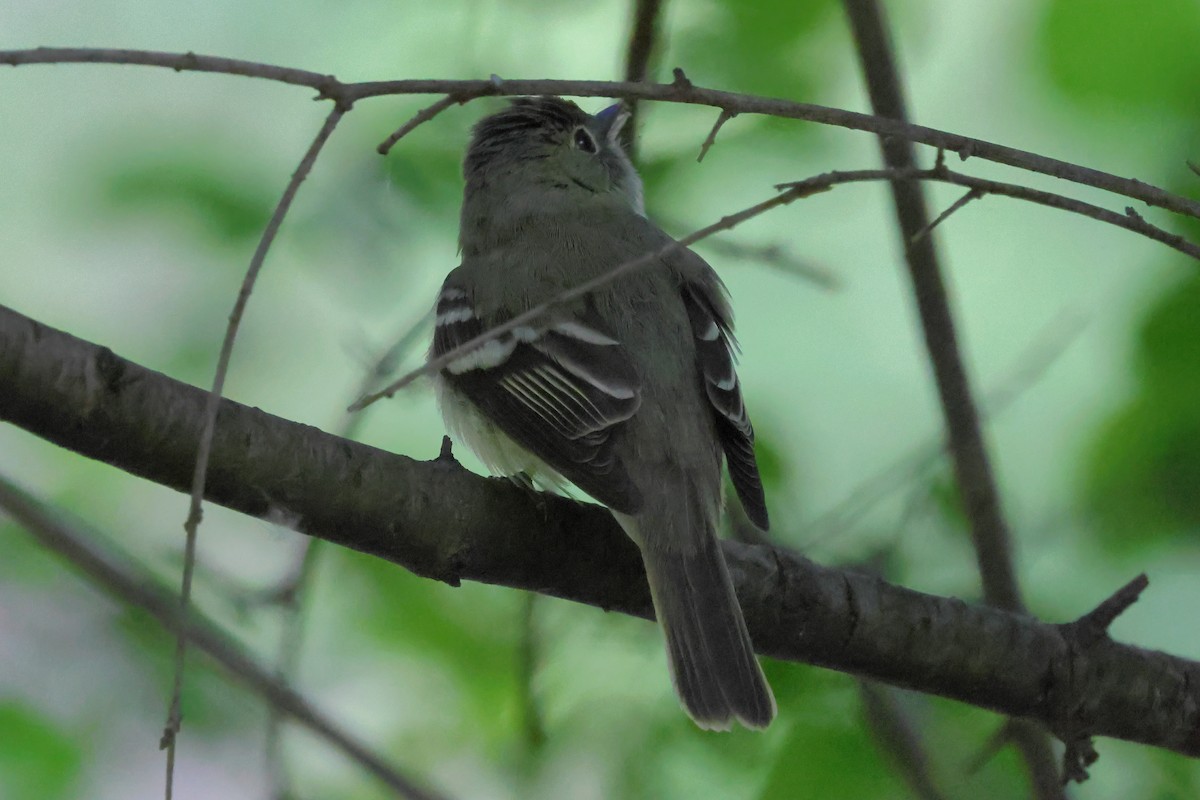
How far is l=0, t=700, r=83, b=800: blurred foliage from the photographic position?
3941 mm

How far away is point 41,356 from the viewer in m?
2.37

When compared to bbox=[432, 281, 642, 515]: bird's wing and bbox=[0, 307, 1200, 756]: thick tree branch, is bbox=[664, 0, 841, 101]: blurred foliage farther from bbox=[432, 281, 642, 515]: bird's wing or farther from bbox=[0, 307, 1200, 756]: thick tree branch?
bbox=[0, 307, 1200, 756]: thick tree branch

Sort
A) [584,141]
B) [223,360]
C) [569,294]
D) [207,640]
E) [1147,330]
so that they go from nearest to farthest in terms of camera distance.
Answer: [223,360], [569,294], [207,640], [1147,330], [584,141]

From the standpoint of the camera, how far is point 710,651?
3.22 m

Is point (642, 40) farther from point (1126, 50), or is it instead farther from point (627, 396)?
point (1126, 50)

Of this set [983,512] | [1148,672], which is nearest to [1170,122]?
[983,512]

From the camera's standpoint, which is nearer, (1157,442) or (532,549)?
(532,549)

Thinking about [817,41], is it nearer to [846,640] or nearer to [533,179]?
[533,179]

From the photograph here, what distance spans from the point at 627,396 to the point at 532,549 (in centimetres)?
60

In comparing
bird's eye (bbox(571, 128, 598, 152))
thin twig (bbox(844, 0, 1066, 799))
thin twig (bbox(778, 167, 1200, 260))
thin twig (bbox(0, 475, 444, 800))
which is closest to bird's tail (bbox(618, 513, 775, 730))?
thin twig (bbox(0, 475, 444, 800))

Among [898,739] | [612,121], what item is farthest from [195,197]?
[898,739]

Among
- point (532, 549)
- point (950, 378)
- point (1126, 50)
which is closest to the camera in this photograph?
point (532, 549)

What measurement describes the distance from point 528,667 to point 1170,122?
8.58 ft

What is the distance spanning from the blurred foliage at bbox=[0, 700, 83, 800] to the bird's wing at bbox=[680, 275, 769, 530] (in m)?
2.18
